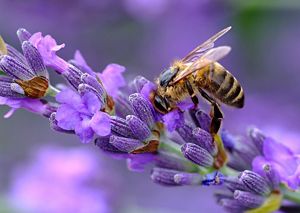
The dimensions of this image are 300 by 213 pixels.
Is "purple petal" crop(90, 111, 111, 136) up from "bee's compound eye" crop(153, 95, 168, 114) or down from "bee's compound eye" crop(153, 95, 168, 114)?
down

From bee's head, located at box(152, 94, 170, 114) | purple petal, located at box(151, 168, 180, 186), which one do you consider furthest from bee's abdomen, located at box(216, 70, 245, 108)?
purple petal, located at box(151, 168, 180, 186)

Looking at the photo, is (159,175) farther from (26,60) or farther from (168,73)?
(26,60)

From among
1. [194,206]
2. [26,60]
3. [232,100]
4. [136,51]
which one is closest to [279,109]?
[194,206]

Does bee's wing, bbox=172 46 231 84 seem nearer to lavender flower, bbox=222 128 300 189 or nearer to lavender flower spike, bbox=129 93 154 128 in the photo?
lavender flower spike, bbox=129 93 154 128

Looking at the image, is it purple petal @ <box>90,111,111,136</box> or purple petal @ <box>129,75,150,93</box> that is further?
purple petal @ <box>129,75,150,93</box>

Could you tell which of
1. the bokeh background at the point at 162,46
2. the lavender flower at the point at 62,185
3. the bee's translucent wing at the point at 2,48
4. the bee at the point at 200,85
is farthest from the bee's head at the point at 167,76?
the bokeh background at the point at 162,46

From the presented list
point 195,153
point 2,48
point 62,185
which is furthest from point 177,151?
point 62,185

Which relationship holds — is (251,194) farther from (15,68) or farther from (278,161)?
(15,68)
